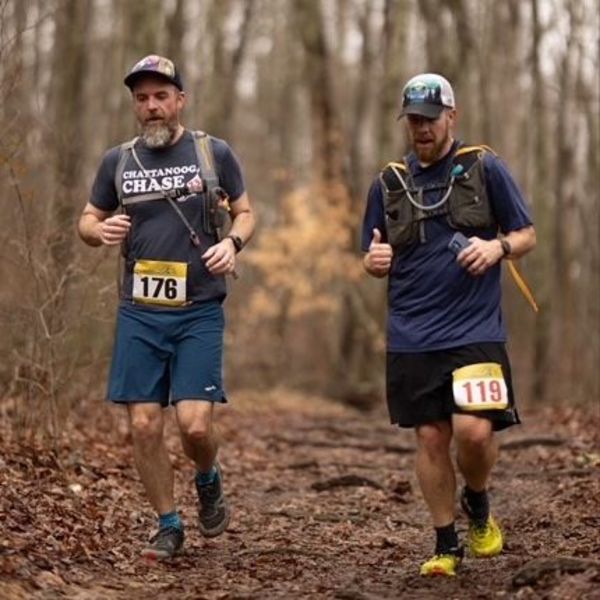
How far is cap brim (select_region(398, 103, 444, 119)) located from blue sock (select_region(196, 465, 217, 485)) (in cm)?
228

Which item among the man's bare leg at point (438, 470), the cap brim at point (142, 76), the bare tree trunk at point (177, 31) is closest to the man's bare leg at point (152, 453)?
the man's bare leg at point (438, 470)

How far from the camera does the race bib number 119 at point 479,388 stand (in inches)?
252

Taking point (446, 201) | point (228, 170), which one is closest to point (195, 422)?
point (228, 170)

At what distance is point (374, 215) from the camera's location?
271 inches

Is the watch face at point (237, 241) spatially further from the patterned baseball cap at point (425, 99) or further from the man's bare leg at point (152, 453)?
the patterned baseball cap at point (425, 99)

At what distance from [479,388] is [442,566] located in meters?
0.89

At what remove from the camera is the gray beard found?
715cm

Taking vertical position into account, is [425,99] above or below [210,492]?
above

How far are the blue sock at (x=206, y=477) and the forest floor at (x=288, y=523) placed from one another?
40 cm

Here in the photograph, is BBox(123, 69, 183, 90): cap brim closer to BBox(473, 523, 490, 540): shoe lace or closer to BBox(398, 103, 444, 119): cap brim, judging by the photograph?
BBox(398, 103, 444, 119): cap brim

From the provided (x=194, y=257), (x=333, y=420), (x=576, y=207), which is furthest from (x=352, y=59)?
(x=194, y=257)

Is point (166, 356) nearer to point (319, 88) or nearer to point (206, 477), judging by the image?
point (206, 477)

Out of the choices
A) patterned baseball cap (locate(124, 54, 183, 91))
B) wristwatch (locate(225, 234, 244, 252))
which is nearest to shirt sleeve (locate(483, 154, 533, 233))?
wristwatch (locate(225, 234, 244, 252))

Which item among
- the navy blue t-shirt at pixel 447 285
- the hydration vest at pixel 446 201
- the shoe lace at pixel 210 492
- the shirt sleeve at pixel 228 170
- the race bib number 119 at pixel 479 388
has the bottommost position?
the shoe lace at pixel 210 492
